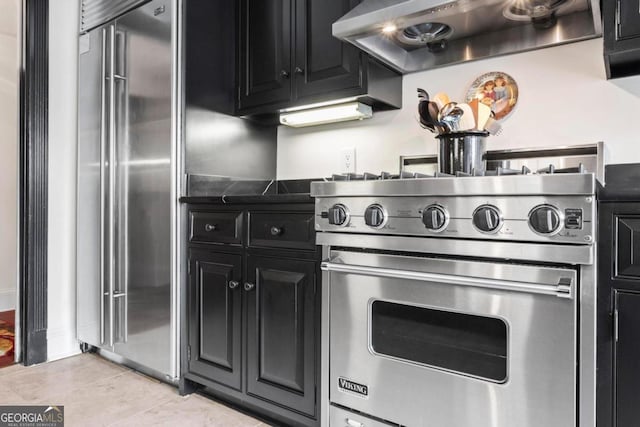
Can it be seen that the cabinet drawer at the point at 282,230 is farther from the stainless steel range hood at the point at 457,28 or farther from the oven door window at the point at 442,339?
the stainless steel range hood at the point at 457,28

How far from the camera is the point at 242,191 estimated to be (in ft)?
7.51

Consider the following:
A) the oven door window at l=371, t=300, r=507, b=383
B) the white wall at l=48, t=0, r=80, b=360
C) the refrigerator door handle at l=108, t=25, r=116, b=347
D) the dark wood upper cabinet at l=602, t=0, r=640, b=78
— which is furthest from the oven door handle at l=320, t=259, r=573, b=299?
the white wall at l=48, t=0, r=80, b=360

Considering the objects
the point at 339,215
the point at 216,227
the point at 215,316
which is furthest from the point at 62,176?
the point at 339,215

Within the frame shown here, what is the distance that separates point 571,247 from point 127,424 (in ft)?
5.84

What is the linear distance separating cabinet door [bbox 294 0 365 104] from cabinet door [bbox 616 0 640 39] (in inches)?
35.1

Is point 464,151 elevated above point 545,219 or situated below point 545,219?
above

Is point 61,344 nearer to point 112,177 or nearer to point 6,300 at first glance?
point 112,177

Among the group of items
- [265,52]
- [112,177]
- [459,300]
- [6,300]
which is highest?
[265,52]

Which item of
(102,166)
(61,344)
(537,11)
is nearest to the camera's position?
(537,11)

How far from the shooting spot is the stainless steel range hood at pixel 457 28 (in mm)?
1511

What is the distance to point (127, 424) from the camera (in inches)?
70.5

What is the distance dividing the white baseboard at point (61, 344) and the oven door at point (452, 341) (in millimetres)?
1932

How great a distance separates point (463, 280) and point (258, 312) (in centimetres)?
86

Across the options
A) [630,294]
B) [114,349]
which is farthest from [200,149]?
[630,294]
